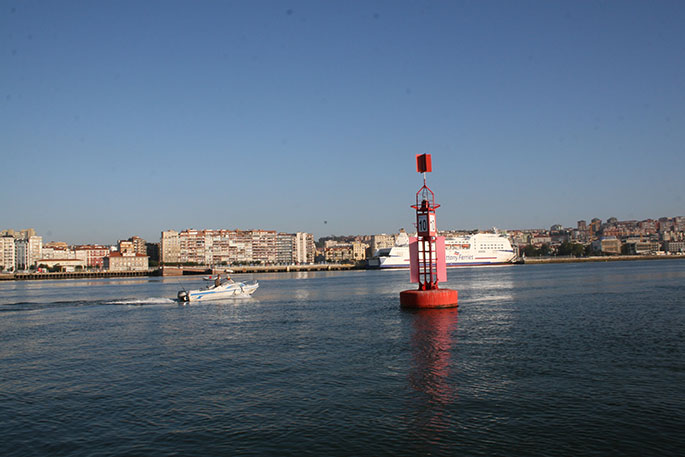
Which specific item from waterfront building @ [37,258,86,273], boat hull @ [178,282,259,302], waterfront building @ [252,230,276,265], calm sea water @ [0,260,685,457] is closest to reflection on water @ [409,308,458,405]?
calm sea water @ [0,260,685,457]

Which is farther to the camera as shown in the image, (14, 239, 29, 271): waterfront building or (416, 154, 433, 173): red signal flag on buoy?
(14, 239, 29, 271): waterfront building

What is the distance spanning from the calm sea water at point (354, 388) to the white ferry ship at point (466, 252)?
95.7 m

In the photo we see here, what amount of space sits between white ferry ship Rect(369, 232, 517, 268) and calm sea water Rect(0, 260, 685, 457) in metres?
95.7

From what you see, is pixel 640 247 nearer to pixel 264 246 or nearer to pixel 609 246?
pixel 609 246

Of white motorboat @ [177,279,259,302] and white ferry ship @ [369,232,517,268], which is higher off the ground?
white ferry ship @ [369,232,517,268]

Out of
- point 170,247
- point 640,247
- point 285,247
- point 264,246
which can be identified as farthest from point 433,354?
point 640,247

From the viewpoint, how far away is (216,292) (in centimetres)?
4153

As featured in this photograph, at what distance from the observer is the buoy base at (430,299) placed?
92.7 ft

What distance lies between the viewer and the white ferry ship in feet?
397

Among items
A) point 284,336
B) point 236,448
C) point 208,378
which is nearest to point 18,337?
point 284,336

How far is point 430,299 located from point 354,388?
1597 cm

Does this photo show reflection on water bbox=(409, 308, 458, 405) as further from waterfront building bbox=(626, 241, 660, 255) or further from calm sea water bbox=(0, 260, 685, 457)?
waterfront building bbox=(626, 241, 660, 255)

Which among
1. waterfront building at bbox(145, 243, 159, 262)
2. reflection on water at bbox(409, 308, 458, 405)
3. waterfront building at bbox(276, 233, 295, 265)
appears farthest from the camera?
waterfront building at bbox(276, 233, 295, 265)

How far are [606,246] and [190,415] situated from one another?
201059 millimetres
